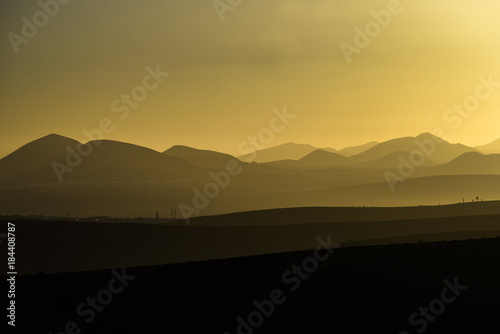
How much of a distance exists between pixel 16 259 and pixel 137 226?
15.3 metres

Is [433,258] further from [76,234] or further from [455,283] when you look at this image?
[76,234]

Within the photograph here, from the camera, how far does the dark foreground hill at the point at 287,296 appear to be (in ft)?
63.9

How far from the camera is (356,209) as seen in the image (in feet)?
312

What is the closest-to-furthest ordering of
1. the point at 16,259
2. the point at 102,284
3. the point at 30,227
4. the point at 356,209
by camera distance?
the point at 102,284
the point at 16,259
the point at 30,227
the point at 356,209

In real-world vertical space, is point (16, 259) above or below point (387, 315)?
above

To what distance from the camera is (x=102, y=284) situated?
2461 centimetres

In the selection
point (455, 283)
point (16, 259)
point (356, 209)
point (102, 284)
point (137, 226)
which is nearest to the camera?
point (455, 283)

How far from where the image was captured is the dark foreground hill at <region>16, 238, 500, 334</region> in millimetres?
19491

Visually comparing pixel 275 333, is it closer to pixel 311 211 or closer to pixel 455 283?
pixel 455 283

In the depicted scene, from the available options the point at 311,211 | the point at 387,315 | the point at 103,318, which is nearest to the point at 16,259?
the point at 103,318

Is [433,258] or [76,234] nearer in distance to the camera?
[433,258]

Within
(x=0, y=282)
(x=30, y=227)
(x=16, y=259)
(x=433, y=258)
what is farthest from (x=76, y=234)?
(x=433, y=258)

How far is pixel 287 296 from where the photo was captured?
→ 21.9 meters

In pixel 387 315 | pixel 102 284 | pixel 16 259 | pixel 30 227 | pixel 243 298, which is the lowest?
pixel 387 315
